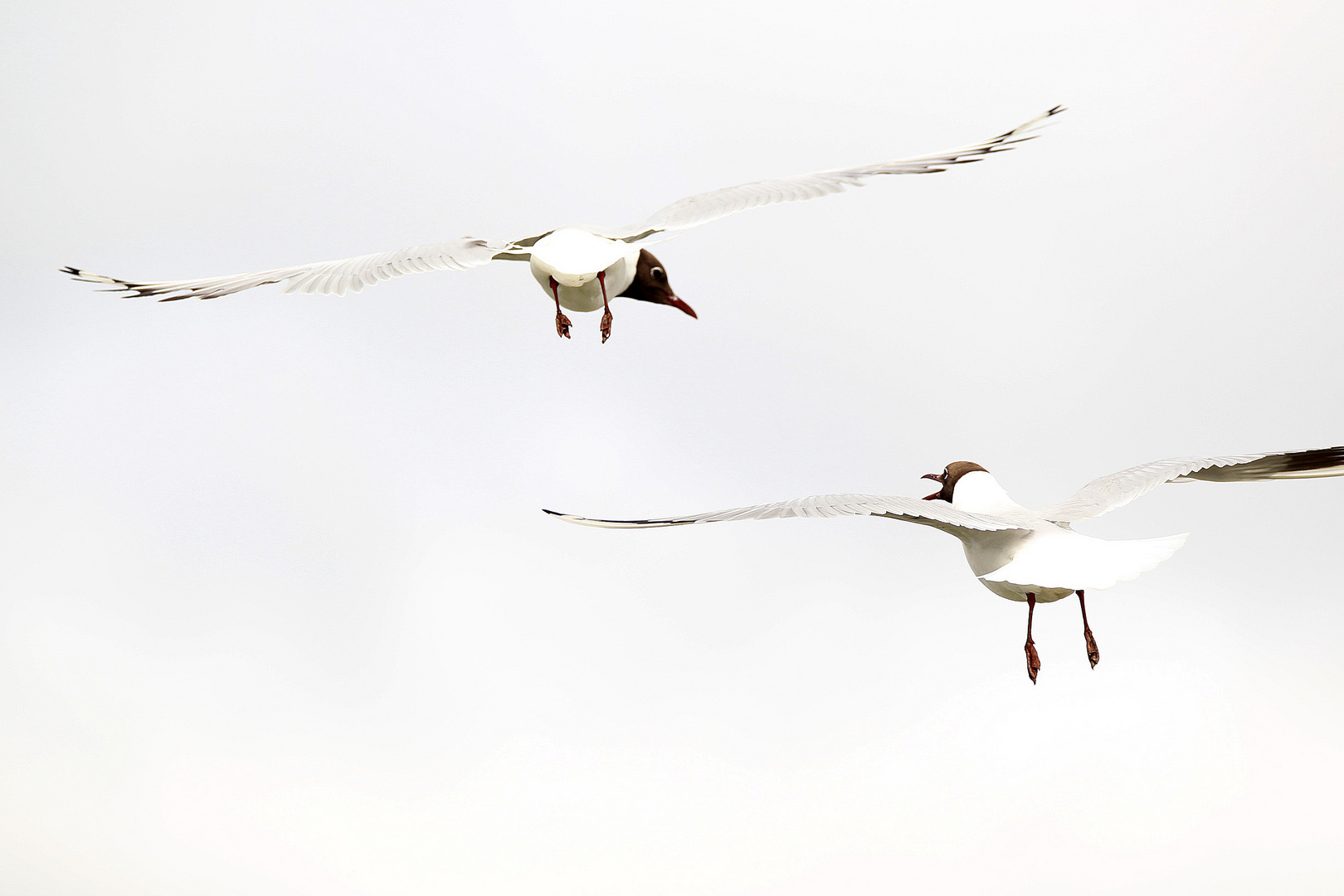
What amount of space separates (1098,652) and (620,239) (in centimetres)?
238

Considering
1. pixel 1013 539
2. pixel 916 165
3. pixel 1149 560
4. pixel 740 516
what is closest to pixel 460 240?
pixel 740 516

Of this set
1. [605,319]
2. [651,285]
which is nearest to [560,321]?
[605,319]

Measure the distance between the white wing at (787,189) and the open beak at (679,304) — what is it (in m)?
0.42

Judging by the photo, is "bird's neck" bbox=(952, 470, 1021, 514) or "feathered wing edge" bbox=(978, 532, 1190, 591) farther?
"bird's neck" bbox=(952, 470, 1021, 514)

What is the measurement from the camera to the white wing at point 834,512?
4.17m

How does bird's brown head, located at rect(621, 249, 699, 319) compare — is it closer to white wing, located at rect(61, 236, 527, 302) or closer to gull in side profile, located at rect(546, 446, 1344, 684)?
white wing, located at rect(61, 236, 527, 302)

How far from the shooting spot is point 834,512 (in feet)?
13.8

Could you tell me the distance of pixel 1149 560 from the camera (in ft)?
13.7

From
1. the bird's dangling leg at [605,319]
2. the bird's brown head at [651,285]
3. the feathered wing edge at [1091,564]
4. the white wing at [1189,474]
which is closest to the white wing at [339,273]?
the bird's dangling leg at [605,319]

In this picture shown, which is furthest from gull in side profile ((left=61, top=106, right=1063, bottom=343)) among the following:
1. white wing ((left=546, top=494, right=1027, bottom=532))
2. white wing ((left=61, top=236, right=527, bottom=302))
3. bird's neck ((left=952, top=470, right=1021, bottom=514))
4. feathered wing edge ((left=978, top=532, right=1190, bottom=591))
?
feathered wing edge ((left=978, top=532, right=1190, bottom=591))

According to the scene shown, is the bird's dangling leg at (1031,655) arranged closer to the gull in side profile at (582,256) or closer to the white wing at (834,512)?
the white wing at (834,512)

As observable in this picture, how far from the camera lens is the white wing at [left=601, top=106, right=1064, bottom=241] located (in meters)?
4.97

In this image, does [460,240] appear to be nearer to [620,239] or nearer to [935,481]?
[620,239]

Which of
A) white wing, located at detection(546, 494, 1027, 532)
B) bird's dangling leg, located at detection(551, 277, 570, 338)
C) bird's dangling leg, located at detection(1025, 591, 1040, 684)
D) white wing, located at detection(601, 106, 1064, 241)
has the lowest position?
bird's dangling leg, located at detection(1025, 591, 1040, 684)
